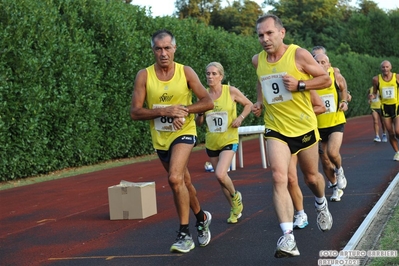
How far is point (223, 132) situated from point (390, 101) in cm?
875

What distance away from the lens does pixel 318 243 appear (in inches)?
315

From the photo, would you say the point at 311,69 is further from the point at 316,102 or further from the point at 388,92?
the point at 388,92

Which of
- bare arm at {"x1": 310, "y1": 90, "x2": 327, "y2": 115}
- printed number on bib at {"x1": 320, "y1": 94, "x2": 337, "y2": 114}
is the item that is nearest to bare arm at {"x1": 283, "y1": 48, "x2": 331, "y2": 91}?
bare arm at {"x1": 310, "y1": 90, "x2": 327, "y2": 115}

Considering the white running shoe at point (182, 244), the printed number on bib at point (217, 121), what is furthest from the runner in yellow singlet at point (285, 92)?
the printed number on bib at point (217, 121)

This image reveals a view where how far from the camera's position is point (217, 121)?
35.0 ft

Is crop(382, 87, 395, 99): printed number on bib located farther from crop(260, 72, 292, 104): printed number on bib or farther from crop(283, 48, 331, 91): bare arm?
crop(260, 72, 292, 104): printed number on bib

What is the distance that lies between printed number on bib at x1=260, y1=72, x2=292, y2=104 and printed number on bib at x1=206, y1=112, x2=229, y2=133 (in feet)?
9.10

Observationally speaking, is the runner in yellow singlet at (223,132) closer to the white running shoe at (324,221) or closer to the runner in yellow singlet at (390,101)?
the white running shoe at (324,221)

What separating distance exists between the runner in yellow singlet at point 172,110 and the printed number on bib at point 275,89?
708 millimetres

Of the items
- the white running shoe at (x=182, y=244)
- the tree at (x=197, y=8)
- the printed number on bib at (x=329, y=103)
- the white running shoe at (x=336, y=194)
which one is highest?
the tree at (x=197, y=8)

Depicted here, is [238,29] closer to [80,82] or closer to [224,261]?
[80,82]

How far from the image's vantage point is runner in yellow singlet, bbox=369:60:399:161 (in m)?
17.5

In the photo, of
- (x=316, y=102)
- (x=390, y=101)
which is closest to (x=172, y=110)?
(x=316, y=102)

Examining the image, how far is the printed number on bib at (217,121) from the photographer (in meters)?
10.5
